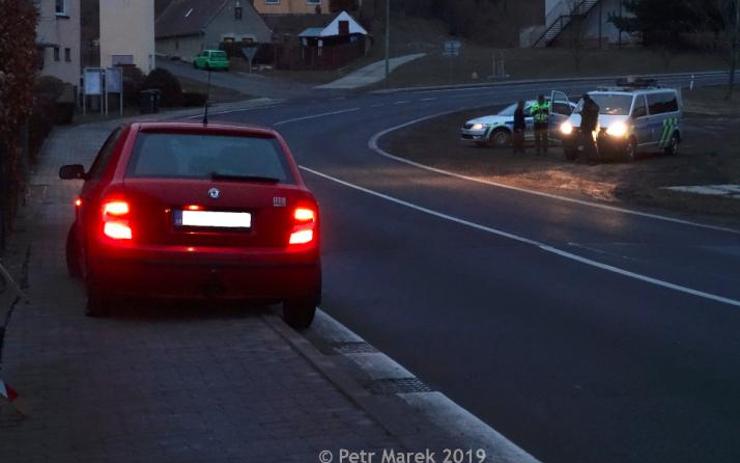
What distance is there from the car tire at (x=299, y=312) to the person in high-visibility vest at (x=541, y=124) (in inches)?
914

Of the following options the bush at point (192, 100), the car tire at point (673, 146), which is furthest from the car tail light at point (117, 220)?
the bush at point (192, 100)

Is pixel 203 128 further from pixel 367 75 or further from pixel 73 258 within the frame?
pixel 367 75

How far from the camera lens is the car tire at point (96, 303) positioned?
9.47 m

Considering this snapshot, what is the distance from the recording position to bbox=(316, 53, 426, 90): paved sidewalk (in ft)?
234

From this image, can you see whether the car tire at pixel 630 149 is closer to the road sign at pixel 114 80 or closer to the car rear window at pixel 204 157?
the car rear window at pixel 204 157

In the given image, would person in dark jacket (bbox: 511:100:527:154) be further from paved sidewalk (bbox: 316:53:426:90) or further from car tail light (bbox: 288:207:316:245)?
paved sidewalk (bbox: 316:53:426:90)

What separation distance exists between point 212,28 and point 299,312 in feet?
280

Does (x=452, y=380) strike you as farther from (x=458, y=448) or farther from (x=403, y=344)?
(x=458, y=448)

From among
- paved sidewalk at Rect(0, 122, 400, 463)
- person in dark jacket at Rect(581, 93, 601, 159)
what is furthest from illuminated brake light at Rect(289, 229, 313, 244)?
person in dark jacket at Rect(581, 93, 601, 159)

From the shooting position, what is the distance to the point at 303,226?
948cm

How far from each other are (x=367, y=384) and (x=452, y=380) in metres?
0.62

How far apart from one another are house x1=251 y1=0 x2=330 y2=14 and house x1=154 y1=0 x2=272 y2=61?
1179 cm

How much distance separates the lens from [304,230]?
949cm

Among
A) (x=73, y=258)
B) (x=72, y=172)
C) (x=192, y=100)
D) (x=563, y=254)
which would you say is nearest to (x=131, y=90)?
(x=192, y=100)
